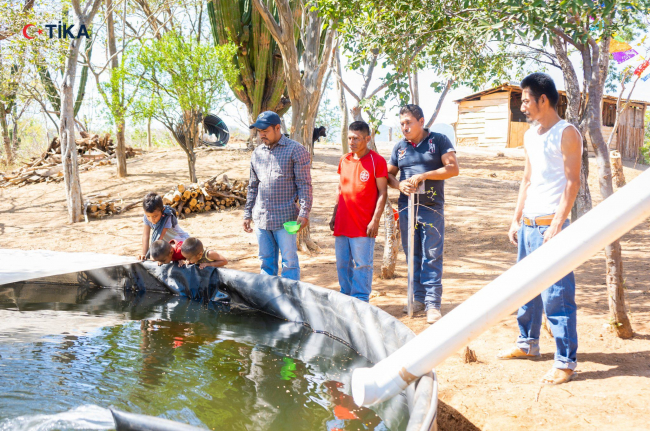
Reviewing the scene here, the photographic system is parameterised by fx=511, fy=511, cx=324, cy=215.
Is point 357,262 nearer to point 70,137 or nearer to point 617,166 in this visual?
point 70,137

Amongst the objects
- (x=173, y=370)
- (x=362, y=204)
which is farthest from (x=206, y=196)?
(x=173, y=370)

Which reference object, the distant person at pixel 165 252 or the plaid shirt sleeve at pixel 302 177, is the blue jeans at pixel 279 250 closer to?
the plaid shirt sleeve at pixel 302 177

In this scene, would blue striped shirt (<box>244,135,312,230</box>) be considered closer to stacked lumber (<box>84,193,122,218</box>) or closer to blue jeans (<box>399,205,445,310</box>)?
blue jeans (<box>399,205,445,310</box>)

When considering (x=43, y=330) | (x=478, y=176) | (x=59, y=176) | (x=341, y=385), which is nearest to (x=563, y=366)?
(x=341, y=385)

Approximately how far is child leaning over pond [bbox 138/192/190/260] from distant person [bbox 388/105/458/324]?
1941 mm

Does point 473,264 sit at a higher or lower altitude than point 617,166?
lower

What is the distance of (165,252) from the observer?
166 inches

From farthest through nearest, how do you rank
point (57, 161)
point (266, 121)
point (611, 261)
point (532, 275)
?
point (57, 161), point (266, 121), point (611, 261), point (532, 275)

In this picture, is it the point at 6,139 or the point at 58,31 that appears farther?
the point at 6,139

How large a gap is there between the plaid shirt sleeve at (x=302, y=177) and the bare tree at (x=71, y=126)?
233 inches

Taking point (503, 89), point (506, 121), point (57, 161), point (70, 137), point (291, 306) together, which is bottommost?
point (291, 306)

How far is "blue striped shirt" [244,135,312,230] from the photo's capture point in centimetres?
389

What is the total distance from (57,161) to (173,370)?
11972 mm

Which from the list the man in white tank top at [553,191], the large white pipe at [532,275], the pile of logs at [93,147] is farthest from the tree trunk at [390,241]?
Answer: the pile of logs at [93,147]
